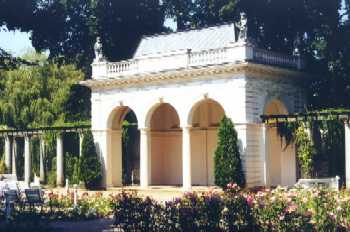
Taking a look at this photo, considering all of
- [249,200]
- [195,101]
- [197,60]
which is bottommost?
[249,200]

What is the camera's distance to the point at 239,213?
14078 mm

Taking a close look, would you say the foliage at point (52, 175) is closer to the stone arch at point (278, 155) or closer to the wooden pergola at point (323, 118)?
the stone arch at point (278, 155)

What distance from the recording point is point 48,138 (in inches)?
1657

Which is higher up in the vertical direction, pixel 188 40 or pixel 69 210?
pixel 188 40

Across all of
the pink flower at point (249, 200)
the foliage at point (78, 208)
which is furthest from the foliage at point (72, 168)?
the pink flower at point (249, 200)

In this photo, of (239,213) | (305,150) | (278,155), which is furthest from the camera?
(278,155)

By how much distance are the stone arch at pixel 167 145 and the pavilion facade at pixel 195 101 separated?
0.06m

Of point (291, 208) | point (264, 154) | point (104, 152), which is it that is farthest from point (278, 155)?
point (291, 208)

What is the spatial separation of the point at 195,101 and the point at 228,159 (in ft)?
12.4

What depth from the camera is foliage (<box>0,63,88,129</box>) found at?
4991 cm

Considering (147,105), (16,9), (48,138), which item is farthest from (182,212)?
(48,138)

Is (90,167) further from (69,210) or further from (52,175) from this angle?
(69,210)

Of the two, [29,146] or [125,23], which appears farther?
[29,146]

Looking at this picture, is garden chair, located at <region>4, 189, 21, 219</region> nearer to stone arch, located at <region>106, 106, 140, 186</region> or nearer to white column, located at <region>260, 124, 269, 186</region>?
white column, located at <region>260, 124, 269, 186</region>
